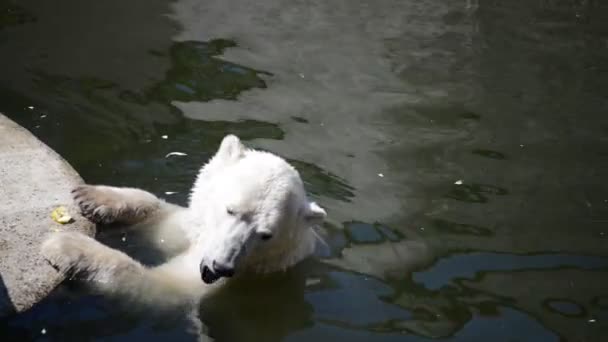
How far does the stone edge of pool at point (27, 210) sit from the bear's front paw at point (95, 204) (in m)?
0.07

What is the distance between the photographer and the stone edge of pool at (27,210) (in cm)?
441

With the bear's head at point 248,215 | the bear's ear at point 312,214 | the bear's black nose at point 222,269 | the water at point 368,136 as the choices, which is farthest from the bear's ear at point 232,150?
the bear's black nose at point 222,269

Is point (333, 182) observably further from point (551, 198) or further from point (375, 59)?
point (375, 59)

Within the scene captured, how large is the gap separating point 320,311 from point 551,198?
248 centimetres

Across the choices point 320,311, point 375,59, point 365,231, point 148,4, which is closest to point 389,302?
point 320,311

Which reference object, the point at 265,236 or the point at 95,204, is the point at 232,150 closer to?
the point at 265,236

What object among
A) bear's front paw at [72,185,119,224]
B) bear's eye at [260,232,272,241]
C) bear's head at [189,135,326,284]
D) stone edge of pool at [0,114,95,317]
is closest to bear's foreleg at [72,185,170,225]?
bear's front paw at [72,185,119,224]

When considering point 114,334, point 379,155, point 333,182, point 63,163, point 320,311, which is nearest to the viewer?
point 114,334

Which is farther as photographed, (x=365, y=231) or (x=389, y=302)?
(x=365, y=231)

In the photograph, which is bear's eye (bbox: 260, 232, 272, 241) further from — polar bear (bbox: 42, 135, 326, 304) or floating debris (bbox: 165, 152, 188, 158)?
floating debris (bbox: 165, 152, 188, 158)

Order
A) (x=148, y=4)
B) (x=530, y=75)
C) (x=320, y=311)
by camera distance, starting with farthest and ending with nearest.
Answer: (x=148, y=4), (x=530, y=75), (x=320, y=311)

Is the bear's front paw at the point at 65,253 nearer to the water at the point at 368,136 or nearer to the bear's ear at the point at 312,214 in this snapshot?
the water at the point at 368,136

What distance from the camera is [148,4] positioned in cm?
912

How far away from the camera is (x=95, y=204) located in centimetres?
511
